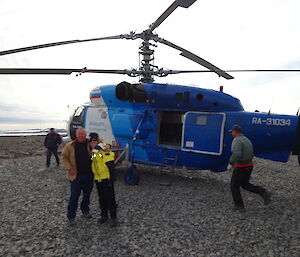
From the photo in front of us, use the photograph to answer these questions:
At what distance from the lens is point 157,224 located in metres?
4.55

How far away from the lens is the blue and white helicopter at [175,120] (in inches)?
249

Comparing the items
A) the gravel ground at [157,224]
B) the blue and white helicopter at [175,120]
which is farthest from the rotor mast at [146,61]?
the gravel ground at [157,224]

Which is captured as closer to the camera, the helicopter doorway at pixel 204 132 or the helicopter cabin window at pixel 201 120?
the helicopter doorway at pixel 204 132

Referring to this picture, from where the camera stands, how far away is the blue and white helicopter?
632 cm

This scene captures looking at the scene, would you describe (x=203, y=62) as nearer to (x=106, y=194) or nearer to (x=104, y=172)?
(x=104, y=172)

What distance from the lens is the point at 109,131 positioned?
8656mm

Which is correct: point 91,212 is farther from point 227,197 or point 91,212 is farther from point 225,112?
point 225,112

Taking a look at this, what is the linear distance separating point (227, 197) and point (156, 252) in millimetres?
3134

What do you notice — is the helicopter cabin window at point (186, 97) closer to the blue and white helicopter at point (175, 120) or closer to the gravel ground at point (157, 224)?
the blue and white helicopter at point (175, 120)

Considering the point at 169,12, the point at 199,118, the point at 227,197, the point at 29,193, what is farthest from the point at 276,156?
the point at 29,193

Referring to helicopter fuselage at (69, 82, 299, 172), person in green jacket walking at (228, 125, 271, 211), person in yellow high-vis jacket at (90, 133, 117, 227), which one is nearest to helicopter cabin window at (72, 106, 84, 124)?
helicopter fuselage at (69, 82, 299, 172)

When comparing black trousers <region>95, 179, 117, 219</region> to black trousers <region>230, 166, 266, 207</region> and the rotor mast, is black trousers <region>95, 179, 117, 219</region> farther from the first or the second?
the rotor mast

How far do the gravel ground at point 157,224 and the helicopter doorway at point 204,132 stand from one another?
122cm

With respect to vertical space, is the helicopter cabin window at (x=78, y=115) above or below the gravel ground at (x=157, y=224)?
above
